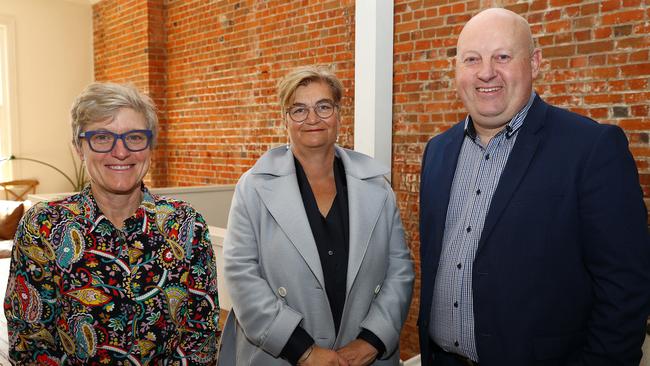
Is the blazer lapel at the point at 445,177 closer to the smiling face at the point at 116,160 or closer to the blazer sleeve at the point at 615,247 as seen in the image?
the blazer sleeve at the point at 615,247

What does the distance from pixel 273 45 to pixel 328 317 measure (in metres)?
4.19

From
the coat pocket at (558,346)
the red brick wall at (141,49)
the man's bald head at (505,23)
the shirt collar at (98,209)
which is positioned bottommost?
the coat pocket at (558,346)

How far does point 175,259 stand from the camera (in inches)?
53.6

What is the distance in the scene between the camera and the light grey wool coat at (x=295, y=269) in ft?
5.55

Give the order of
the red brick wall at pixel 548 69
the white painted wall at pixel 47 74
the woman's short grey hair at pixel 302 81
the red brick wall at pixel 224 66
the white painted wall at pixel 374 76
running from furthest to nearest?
the white painted wall at pixel 47 74 → the red brick wall at pixel 224 66 → the white painted wall at pixel 374 76 → the red brick wall at pixel 548 69 → the woman's short grey hair at pixel 302 81

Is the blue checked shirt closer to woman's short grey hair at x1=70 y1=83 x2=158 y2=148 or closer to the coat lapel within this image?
the coat lapel

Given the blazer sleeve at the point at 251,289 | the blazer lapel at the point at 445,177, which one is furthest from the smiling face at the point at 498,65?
the blazer sleeve at the point at 251,289

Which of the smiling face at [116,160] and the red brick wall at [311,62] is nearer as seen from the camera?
the smiling face at [116,160]

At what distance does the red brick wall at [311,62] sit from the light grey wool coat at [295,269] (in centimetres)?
195

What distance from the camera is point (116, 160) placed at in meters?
1.33

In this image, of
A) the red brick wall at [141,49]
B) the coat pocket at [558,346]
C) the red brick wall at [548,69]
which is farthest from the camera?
→ the red brick wall at [141,49]

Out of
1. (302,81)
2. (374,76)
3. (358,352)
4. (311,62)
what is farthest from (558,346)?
(311,62)

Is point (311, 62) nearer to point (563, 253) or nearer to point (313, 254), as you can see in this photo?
point (313, 254)

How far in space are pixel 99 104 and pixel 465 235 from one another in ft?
3.36
